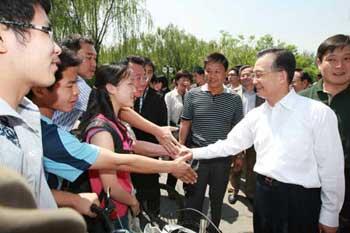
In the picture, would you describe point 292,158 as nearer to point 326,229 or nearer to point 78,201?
point 326,229

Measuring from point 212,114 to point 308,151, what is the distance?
1736 mm

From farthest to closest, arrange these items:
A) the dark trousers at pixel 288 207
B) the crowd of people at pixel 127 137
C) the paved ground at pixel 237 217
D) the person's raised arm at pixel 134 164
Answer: the paved ground at pixel 237 217 → the dark trousers at pixel 288 207 → the person's raised arm at pixel 134 164 → the crowd of people at pixel 127 137

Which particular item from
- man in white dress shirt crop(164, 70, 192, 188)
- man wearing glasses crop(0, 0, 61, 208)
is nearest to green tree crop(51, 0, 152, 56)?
man in white dress shirt crop(164, 70, 192, 188)

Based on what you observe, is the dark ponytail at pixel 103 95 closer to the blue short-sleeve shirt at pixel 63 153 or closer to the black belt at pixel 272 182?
the blue short-sleeve shirt at pixel 63 153

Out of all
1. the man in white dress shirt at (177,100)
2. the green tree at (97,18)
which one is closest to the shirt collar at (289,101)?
the man in white dress shirt at (177,100)

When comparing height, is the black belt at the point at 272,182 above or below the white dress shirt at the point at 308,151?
below

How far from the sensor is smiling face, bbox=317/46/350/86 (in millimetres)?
2771

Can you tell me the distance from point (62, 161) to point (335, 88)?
7.39 feet

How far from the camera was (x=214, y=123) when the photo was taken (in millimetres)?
3943

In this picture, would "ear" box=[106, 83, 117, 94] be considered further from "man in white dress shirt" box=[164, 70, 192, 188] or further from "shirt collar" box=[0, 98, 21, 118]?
"man in white dress shirt" box=[164, 70, 192, 188]

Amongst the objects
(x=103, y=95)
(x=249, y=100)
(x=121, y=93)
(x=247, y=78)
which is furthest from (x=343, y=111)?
(x=247, y=78)

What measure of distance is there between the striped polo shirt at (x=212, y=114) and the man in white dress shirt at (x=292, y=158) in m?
1.35

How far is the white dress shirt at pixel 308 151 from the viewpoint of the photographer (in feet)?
7.42

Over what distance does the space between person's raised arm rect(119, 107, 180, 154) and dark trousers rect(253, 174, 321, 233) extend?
753 mm
